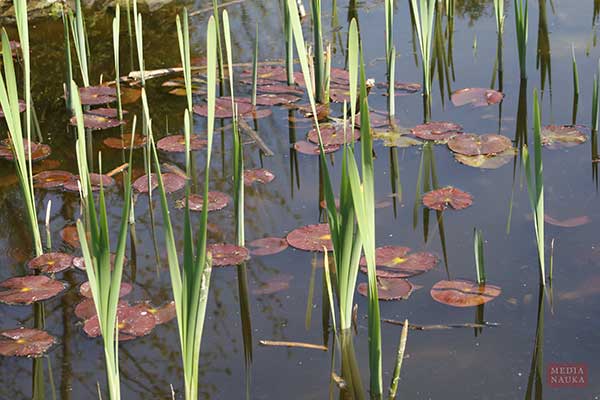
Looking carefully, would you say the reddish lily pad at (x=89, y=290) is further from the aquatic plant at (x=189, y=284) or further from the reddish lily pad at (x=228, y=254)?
the aquatic plant at (x=189, y=284)

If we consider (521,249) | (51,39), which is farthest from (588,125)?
(51,39)

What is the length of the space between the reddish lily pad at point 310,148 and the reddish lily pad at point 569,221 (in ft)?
2.79

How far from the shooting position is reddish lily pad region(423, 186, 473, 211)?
8.95 ft

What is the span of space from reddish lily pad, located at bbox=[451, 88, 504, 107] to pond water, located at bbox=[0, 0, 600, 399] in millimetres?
46

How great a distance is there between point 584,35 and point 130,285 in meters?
2.49

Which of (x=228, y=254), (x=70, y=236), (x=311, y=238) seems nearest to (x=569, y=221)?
(x=311, y=238)

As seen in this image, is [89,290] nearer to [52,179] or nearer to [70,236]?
[70,236]

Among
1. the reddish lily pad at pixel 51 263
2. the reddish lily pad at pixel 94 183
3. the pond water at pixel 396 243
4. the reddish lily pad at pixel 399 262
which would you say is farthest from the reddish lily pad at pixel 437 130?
the reddish lily pad at pixel 51 263

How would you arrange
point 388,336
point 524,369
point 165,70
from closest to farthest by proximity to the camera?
point 524,369, point 388,336, point 165,70

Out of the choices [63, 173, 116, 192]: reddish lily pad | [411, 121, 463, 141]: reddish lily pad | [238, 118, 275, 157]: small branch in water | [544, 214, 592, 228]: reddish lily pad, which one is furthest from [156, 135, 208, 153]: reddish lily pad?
[544, 214, 592, 228]: reddish lily pad

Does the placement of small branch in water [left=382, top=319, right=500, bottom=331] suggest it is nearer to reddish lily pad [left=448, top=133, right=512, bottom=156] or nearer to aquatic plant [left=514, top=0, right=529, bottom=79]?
reddish lily pad [left=448, top=133, right=512, bottom=156]

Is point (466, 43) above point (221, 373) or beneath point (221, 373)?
above

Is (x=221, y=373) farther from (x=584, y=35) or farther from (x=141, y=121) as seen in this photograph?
(x=584, y=35)

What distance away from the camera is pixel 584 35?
159 inches
